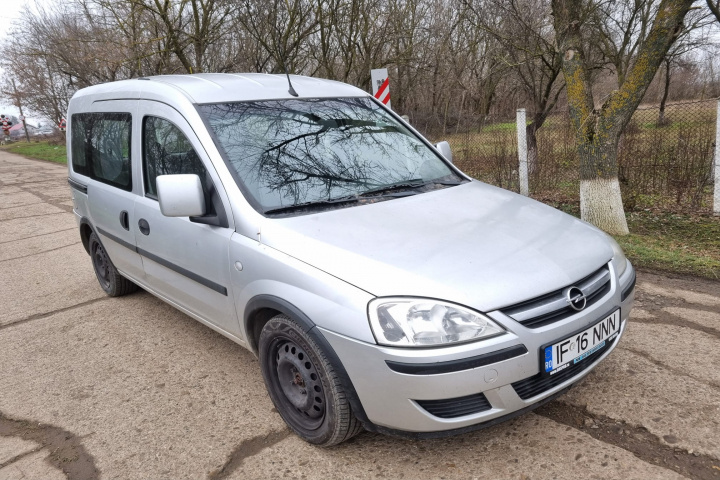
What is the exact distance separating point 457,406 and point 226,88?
2.40 metres

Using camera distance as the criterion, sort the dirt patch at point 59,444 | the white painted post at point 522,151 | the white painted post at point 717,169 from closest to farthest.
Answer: the dirt patch at point 59,444, the white painted post at point 717,169, the white painted post at point 522,151

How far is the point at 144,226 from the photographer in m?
3.66

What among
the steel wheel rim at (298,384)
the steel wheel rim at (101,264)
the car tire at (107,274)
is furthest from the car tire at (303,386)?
the steel wheel rim at (101,264)

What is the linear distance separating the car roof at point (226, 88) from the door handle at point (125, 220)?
849 mm

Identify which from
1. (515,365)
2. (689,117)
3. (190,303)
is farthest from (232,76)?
(689,117)

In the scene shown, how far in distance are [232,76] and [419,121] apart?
943 cm

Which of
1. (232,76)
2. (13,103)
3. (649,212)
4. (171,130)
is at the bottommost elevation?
(649,212)

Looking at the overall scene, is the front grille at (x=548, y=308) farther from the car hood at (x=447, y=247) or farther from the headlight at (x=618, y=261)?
the headlight at (x=618, y=261)

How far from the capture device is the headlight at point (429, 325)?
7.06 feet

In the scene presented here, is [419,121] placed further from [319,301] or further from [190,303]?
[319,301]

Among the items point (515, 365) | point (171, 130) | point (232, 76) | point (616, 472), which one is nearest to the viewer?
point (515, 365)

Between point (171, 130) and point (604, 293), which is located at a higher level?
point (171, 130)

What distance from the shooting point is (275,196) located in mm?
2867

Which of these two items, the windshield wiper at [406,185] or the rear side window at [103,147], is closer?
the windshield wiper at [406,185]
